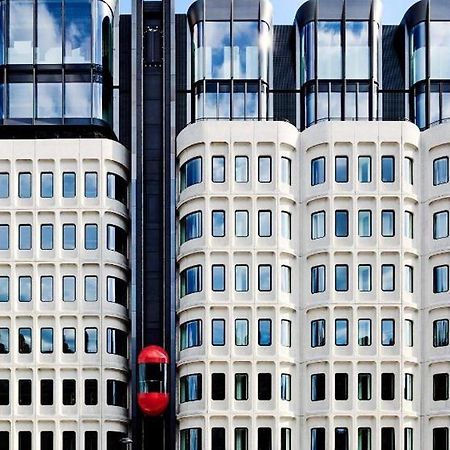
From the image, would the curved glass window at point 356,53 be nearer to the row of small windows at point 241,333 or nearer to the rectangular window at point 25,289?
the row of small windows at point 241,333

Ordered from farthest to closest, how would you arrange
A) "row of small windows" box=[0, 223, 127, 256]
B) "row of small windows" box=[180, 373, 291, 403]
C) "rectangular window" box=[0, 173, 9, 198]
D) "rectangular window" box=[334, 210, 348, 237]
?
"rectangular window" box=[0, 173, 9, 198], "row of small windows" box=[0, 223, 127, 256], "rectangular window" box=[334, 210, 348, 237], "row of small windows" box=[180, 373, 291, 403]

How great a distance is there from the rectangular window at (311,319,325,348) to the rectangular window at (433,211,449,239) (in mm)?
10052

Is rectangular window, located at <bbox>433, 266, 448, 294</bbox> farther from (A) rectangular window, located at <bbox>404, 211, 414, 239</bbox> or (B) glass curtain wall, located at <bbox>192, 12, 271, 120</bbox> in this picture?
(B) glass curtain wall, located at <bbox>192, 12, 271, 120</bbox>

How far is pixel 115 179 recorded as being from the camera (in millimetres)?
79625

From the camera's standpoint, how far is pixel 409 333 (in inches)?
2992

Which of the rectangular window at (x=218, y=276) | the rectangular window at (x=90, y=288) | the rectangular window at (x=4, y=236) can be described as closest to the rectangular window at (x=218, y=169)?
the rectangular window at (x=218, y=276)

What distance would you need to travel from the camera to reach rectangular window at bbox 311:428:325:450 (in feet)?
244

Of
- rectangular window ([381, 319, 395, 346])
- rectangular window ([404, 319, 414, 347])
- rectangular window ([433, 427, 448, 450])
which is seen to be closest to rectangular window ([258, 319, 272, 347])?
rectangular window ([381, 319, 395, 346])

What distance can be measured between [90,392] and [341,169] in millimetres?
23409

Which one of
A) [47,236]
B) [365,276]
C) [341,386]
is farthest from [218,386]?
[47,236]

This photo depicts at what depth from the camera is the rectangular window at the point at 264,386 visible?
75.0 meters

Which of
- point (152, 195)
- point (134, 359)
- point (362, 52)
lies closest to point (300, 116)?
point (362, 52)

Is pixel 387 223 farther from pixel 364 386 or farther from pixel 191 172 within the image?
pixel 191 172

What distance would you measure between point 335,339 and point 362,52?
21.7 meters
